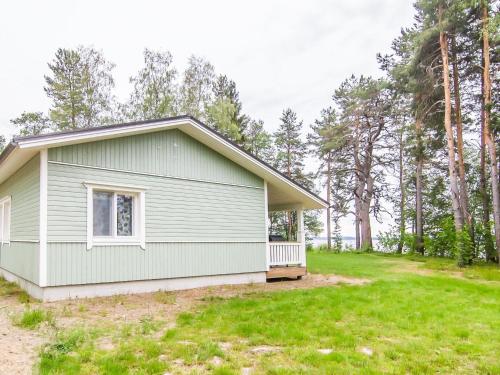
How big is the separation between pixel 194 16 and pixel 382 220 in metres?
18.6

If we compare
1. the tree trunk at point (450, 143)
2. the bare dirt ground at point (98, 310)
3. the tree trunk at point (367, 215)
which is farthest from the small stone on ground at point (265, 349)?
the tree trunk at point (367, 215)

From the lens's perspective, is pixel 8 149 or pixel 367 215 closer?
pixel 8 149

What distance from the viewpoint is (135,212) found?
28.5 ft

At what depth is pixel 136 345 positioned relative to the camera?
450cm

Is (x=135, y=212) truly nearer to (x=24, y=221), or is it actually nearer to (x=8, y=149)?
(x=24, y=221)

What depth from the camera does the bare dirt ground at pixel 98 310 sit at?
4249 mm

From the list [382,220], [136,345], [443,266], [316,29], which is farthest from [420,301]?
[382,220]

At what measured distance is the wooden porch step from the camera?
36.3 ft

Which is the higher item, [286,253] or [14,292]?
[286,253]

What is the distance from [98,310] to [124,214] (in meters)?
2.45

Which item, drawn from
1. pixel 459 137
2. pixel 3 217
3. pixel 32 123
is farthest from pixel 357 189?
pixel 32 123

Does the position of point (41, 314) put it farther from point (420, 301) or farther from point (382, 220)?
point (382, 220)

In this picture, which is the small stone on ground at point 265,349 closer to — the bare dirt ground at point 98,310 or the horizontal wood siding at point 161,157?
the bare dirt ground at point 98,310

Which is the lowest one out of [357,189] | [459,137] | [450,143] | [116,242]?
[116,242]
